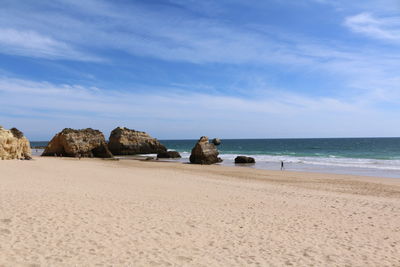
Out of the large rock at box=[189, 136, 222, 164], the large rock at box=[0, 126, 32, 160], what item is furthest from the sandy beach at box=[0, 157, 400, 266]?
the large rock at box=[189, 136, 222, 164]

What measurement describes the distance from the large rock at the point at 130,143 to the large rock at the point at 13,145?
2472 centimetres

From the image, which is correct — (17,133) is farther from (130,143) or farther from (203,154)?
(130,143)

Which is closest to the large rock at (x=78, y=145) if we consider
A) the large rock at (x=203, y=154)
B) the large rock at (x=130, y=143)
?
the large rock at (x=130, y=143)

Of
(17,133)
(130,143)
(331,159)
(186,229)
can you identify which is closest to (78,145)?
(17,133)

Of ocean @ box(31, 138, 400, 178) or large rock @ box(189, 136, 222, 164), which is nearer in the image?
ocean @ box(31, 138, 400, 178)

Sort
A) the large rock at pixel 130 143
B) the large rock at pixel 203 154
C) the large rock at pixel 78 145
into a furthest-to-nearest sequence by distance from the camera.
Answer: the large rock at pixel 130 143
the large rock at pixel 78 145
the large rock at pixel 203 154

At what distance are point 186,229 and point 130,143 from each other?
168 feet

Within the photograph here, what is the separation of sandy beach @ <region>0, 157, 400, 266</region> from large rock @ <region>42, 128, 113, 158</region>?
30456 mm

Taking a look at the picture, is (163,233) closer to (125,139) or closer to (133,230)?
(133,230)

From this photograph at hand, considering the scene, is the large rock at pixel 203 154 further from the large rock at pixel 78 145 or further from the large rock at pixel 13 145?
the large rock at pixel 13 145

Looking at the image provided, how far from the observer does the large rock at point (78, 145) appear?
44.2 m

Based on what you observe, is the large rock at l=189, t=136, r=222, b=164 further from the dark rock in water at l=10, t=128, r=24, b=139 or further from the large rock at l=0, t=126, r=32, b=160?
the dark rock in water at l=10, t=128, r=24, b=139

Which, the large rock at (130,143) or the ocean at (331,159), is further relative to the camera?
the large rock at (130,143)

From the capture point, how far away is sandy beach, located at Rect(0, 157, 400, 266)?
6.85 meters
